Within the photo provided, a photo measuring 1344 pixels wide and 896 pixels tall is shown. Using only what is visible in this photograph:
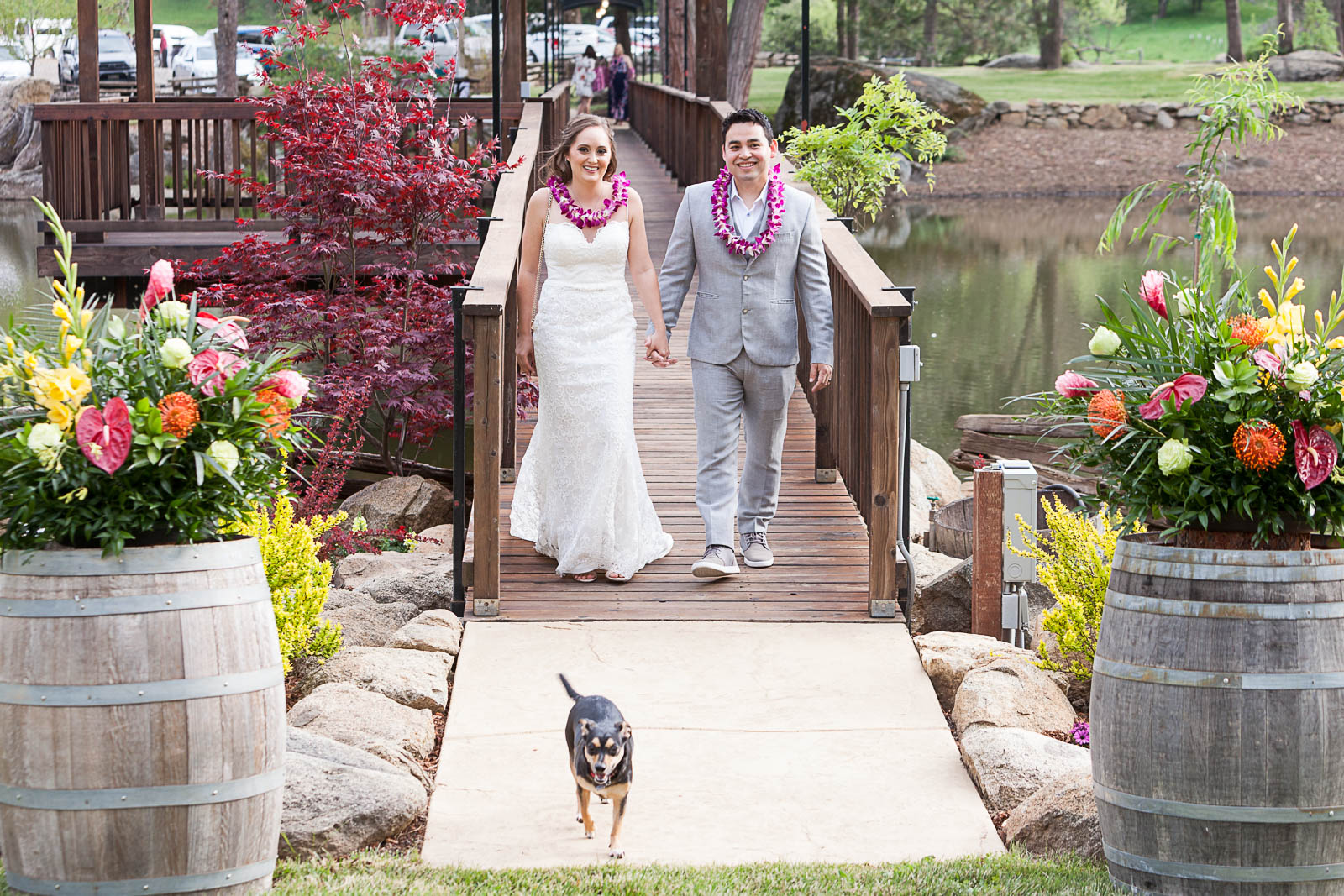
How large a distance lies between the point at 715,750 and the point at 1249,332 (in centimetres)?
204

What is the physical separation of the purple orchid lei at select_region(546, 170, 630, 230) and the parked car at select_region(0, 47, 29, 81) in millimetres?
41370

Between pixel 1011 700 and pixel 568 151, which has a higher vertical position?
pixel 568 151

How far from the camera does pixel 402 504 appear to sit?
948 centimetres

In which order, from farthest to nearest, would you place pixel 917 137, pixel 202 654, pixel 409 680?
pixel 917 137, pixel 409 680, pixel 202 654

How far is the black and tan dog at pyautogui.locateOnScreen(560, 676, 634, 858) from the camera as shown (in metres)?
3.65

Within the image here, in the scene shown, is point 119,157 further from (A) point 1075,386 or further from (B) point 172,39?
(B) point 172,39

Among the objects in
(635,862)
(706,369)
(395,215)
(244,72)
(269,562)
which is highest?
(244,72)

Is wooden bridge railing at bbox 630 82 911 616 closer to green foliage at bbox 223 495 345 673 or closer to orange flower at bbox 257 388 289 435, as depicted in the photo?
green foliage at bbox 223 495 345 673

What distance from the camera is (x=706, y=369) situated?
589cm

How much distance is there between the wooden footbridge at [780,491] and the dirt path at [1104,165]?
31.2 metres

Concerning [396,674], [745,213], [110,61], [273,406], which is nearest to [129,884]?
[273,406]

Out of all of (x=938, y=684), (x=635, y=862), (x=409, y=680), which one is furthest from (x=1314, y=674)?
(x=409, y=680)

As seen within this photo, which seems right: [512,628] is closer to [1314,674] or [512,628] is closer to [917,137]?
[1314,674]

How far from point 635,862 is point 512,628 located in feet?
6.17
